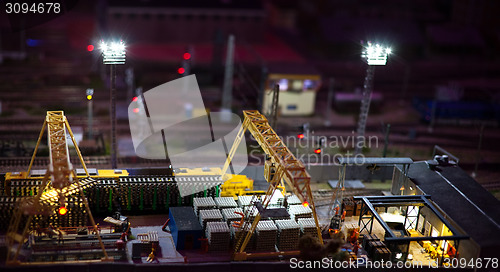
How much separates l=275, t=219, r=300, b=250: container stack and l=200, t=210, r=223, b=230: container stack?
405cm

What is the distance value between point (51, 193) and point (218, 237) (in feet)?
37.8

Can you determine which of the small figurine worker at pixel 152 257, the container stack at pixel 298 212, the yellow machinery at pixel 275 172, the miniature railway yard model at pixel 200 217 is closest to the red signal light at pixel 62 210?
the miniature railway yard model at pixel 200 217

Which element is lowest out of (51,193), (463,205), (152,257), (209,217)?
(152,257)

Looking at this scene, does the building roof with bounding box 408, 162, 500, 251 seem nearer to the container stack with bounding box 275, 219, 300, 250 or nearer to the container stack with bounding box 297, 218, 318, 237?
the container stack with bounding box 297, 218, 318, 237

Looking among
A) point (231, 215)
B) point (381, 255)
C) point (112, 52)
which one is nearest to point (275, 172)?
point (231, 215)

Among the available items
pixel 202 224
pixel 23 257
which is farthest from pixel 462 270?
pixel 23 257

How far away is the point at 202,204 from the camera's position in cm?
4547

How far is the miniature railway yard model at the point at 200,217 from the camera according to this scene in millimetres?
40469

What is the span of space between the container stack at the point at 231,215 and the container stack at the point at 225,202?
593mm

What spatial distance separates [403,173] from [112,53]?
23.5 meters

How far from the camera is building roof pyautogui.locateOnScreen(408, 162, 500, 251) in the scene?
1627 inches

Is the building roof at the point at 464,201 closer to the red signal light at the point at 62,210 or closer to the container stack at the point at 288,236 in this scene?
the container stack at the point at 288,236

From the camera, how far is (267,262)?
39.5 metres

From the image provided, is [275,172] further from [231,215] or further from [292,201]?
[292,201]
